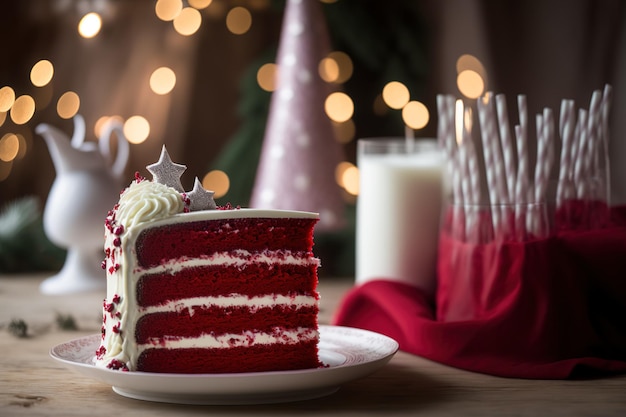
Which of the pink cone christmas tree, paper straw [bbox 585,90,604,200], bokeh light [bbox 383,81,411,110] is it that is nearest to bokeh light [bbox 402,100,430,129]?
bokeh light [bbox 383,81,411,110]

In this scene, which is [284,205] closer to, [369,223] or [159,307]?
[369,223]

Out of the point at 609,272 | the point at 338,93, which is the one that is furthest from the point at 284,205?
the point at 609,272

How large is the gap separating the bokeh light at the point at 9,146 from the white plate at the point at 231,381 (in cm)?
159

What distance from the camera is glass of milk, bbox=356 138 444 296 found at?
175 cm

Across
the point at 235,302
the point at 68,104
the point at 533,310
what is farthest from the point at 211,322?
the point at 68,104

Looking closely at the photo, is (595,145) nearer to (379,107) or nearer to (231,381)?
(231,381)

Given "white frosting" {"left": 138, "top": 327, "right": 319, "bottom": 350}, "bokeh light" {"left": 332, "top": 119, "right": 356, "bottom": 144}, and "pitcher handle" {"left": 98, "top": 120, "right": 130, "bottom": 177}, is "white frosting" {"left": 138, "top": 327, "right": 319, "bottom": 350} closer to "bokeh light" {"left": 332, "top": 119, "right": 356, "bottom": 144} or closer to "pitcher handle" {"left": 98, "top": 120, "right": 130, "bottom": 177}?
"pitcher handle" {"left": 98, "top": 120, "right": 130, "bottom": 177}

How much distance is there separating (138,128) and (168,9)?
41 centimetres

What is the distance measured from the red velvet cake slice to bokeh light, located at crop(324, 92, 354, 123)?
1.51 meters

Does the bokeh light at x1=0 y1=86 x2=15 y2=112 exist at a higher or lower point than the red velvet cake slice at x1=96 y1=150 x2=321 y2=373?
higher

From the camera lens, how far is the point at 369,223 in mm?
1816

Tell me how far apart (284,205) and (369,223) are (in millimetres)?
423

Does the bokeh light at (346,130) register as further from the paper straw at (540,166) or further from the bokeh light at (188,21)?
the paper straw at (540,166)

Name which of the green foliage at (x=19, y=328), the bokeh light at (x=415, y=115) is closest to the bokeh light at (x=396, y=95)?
the bokeh light at (x=415, y=115)
